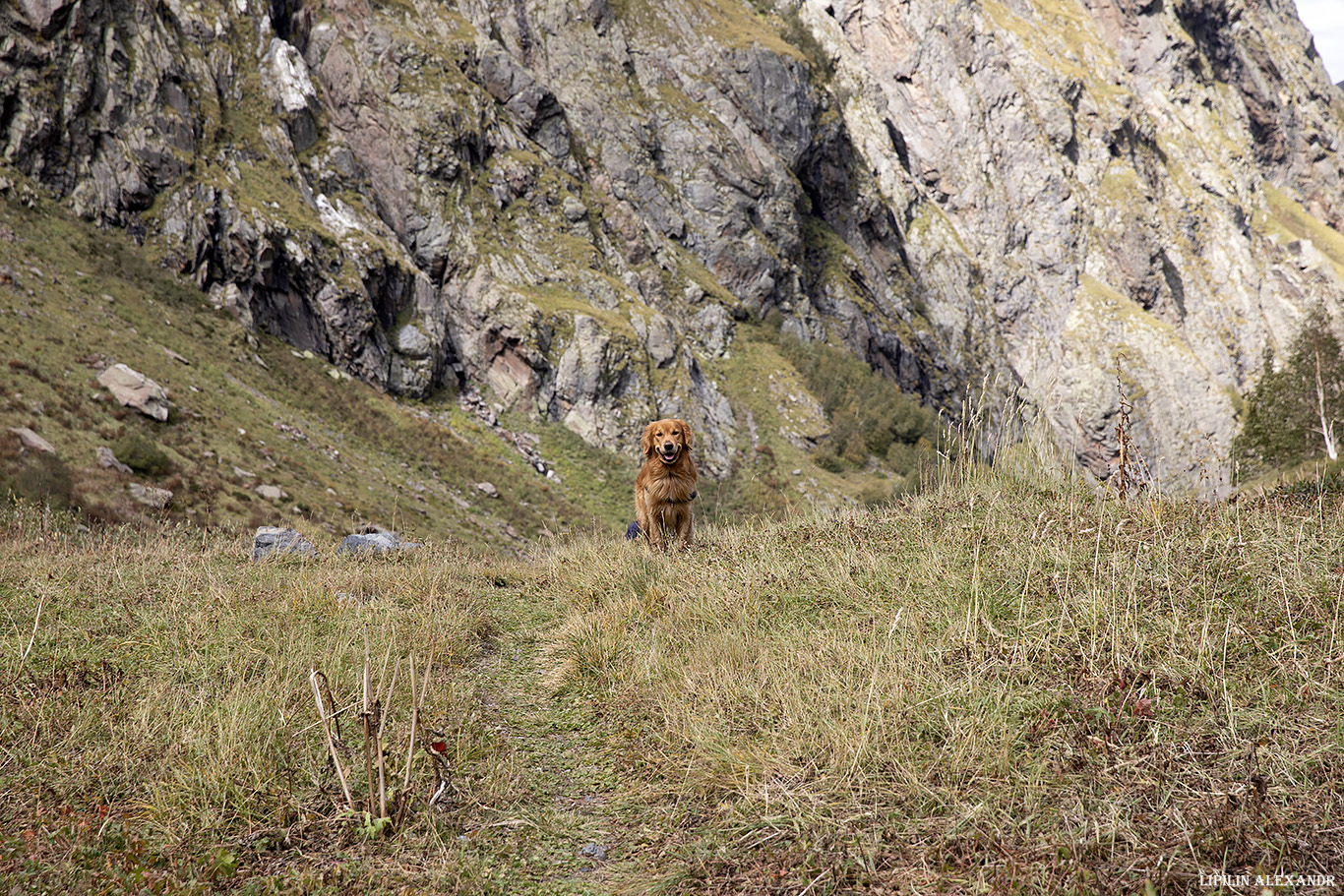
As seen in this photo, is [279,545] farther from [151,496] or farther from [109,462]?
[109,462]

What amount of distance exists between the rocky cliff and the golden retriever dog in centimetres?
312

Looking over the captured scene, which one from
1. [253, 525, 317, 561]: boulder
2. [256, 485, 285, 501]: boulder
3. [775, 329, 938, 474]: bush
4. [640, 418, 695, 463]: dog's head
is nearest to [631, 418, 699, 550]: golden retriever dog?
[640, 418, 695, 463]: dog's head

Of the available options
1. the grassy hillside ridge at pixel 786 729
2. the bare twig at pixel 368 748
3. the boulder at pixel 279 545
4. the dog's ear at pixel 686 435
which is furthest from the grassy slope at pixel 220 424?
the bare twig at pixel 368 748

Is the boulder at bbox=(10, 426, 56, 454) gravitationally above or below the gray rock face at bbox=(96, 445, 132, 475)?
above

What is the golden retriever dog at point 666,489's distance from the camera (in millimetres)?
7012

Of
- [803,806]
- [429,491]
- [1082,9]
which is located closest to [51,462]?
[429,491]

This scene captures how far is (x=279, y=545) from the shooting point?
787 cm

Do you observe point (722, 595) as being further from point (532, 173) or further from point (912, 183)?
point (912, 183)

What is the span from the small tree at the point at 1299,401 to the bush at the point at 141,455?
126 ft

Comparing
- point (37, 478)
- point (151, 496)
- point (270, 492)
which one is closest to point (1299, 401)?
point (270, 492)

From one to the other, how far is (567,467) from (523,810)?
122 feet

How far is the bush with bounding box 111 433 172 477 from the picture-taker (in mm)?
19875

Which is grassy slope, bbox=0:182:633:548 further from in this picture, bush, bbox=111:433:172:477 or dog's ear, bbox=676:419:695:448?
dog's ear, bbox=676:419:695:448

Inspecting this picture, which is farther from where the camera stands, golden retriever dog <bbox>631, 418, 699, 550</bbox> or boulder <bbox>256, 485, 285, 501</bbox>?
boulder <bbox>256, 485, 285, 501</bbox>
